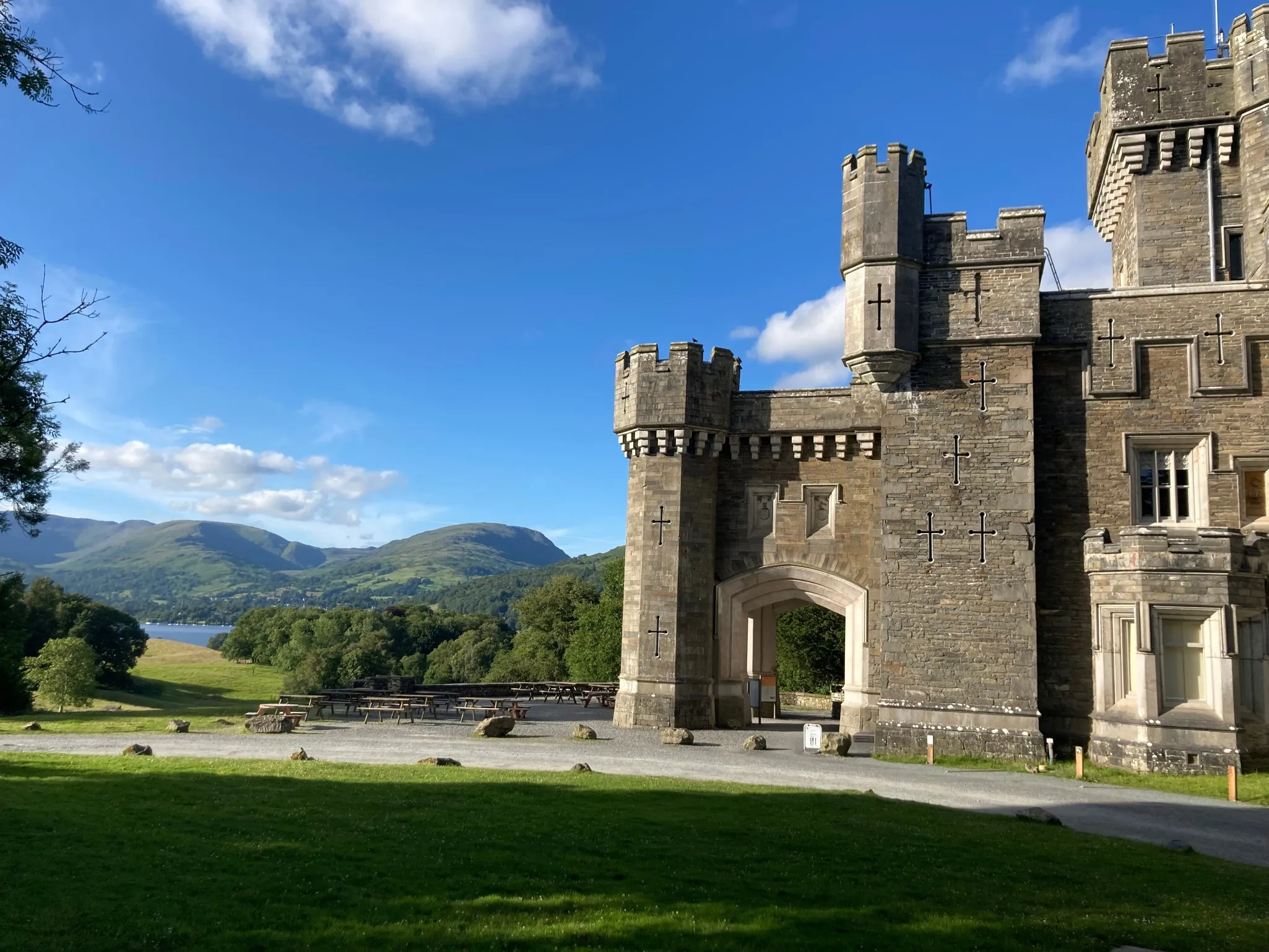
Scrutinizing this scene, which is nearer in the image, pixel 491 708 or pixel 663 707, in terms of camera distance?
pixel 663 707

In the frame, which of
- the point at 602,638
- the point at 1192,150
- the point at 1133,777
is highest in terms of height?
the point at 1192,150

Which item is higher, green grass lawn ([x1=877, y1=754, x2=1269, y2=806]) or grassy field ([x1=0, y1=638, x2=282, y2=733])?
green grass lawn ([x1=877, y1=754, x2=1269, y2=806])

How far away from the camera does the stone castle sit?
17422 mm

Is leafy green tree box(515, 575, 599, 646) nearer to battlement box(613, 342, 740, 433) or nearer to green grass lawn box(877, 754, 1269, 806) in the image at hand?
battlement box(613, 342, 740, 433)

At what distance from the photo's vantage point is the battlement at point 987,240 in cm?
1952

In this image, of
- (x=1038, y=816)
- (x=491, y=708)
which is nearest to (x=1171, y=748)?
(x=1038, y=816)

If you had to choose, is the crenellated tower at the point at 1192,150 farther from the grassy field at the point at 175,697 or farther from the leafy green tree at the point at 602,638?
A: the leafy green tree at the point at 602,638

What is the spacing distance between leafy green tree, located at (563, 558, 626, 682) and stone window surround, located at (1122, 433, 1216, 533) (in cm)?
3274

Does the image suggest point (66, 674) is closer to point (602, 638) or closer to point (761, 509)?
point (602, 638)

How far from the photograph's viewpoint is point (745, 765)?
1719 cm

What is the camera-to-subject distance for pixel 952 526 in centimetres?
1939

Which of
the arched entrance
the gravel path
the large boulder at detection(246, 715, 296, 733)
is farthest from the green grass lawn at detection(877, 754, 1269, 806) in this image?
the large boulder at detection(246, 715, 296, 733)

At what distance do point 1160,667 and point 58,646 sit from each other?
41.7 metres

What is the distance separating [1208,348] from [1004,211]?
17.5 ft
